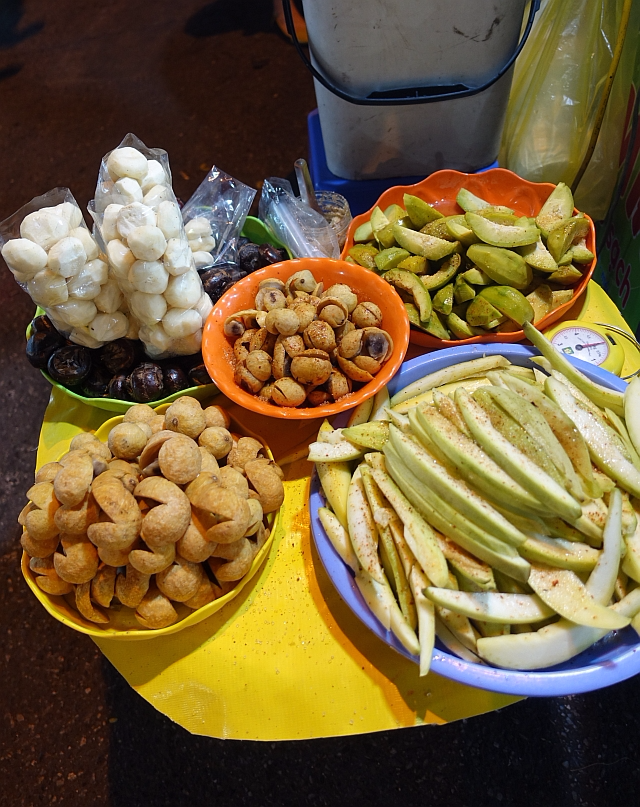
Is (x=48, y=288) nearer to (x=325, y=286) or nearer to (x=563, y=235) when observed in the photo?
(x=325, y=286)

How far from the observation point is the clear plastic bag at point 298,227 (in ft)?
5.34

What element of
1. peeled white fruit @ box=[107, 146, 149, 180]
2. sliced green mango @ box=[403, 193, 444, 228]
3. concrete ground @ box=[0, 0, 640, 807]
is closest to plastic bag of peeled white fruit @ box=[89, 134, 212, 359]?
peeled white fruit @ box=[107, 146, 149, 180]

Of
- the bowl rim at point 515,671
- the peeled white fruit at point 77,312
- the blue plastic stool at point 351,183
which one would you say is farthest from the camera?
the blue plastic stool at point 351,183

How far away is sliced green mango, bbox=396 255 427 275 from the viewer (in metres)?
1.44

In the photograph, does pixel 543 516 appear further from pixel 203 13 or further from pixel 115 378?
pixel 203 13

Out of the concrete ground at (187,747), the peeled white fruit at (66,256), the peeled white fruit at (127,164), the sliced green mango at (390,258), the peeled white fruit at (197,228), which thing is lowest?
the concrete ground at (187,747)

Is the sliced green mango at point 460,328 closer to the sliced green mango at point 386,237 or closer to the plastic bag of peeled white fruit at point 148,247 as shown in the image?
the sliced green mango at point 386,237

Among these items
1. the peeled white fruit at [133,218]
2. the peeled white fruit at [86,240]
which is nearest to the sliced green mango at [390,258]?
the peeled white fruit at [133,218]

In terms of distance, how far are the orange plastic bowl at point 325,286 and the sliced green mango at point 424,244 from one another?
154 millimetres

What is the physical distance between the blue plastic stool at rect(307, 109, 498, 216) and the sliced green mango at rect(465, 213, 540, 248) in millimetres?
548

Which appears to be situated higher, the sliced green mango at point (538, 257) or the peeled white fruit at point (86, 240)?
the peeled white fruit at point (86, 240)

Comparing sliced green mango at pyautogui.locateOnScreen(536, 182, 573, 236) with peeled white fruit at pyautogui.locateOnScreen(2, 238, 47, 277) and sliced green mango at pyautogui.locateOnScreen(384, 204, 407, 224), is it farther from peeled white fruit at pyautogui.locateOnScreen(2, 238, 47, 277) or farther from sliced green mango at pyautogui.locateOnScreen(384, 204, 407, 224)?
peeled white fruit at pyautogui.locateOnScreen(2, 238, 47, 277)

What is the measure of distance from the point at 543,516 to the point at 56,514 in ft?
2.89

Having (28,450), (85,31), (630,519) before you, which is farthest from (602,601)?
(85,31)
